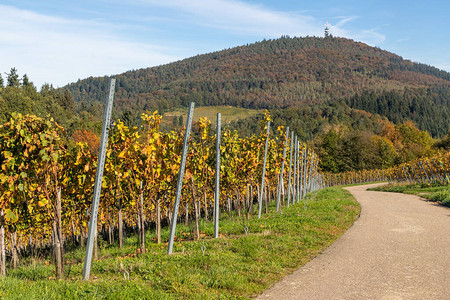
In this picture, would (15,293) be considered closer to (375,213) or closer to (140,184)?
(140,184)

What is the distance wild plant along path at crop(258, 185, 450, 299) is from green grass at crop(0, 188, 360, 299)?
42 centimetres

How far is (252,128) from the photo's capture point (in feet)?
445

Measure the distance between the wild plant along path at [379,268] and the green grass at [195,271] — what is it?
0.42 m

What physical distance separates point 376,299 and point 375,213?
30.8 feet

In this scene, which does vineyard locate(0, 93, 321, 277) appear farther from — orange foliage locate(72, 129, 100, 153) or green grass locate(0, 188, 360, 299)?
orange foliage locate(72, 129, 100, 153)

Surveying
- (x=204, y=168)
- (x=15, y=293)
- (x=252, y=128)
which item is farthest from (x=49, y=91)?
→ (x=15, y=293)

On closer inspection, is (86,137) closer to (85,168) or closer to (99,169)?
(85,168)

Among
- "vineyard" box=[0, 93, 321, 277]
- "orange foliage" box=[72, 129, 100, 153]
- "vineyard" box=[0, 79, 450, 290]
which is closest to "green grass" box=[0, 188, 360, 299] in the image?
"vineyard" box=[0, 79, 450, 290]

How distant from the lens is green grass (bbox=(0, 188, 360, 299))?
4973 mm

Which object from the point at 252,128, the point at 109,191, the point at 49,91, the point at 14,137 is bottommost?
the point at 109,191

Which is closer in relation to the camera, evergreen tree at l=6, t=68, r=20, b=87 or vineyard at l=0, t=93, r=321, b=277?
vineyard at l=0, t=93, r=321, b=277

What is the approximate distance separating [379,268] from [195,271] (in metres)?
3.21

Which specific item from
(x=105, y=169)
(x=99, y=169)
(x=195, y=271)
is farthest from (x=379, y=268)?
(x=105, y=169)

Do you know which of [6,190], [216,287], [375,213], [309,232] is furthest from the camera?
[375,213]
